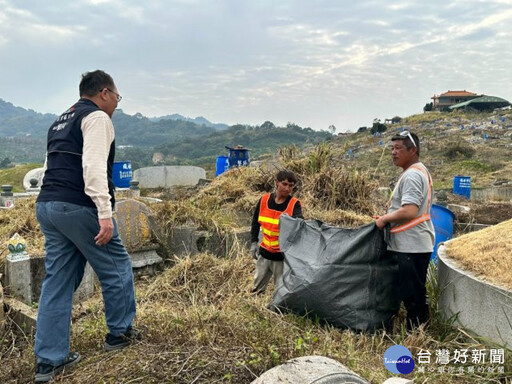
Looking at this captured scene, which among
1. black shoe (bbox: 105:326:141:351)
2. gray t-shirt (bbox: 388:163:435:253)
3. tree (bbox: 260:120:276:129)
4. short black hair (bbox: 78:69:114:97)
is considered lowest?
black shoe (bbox: 105:326:141:351)

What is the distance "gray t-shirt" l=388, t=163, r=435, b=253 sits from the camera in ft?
10.3

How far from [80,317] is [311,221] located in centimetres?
202

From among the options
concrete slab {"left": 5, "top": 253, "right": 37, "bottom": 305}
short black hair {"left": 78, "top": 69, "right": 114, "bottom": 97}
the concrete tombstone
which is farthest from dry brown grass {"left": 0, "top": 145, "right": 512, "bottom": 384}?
short black hair {"left": 78, "top": 69, "right": 114, "bottom": 97}

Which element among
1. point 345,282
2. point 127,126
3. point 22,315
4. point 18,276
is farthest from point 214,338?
point 127,126

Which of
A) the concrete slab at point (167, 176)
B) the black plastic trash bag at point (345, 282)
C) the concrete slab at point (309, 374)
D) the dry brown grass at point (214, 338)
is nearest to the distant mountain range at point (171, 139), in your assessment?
the dry brown grass at point (214, 338)

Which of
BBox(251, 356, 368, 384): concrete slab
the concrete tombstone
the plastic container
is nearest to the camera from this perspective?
BBox(251, 356, 368, 384): concrete slab

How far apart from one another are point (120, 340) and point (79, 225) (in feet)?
2.42

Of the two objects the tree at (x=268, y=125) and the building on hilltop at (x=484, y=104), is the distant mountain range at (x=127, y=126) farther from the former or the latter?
the building on hilltop at (x=484, y=104)

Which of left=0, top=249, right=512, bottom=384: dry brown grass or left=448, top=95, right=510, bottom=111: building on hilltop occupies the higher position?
left=448, top=95, right=510, bottom=111: building on hilltop

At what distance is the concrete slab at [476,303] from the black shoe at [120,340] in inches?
89.2

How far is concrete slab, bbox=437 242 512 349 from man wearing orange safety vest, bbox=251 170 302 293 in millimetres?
1301

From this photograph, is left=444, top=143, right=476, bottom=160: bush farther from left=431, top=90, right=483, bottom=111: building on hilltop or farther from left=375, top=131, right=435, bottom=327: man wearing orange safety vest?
left=431, top=90, right=483, bottom=111: building on hilltop

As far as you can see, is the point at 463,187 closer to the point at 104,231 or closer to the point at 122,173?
the point at 122,173

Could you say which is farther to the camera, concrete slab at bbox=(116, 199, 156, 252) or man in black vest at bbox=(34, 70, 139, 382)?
concrete slab at bbox=(116, 199, 156, 252)
